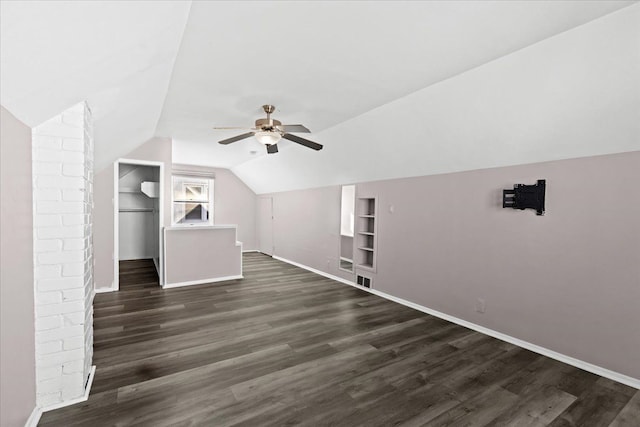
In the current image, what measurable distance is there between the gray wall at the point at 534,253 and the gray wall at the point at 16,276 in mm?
4060

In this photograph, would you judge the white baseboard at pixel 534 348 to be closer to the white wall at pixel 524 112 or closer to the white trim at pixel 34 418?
the white wall at pixel 524 112

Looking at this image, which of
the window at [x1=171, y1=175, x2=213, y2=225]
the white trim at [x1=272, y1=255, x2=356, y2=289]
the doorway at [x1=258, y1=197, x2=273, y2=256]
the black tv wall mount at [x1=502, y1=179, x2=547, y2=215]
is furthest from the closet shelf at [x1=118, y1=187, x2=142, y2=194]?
the black tv wall mount at [x1=502, y1=179, x2=547, y2=215]

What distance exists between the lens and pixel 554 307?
116 inches

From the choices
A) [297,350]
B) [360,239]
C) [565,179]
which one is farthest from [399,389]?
[360,239]

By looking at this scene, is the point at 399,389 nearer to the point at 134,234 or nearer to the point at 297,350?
the point at 297,350

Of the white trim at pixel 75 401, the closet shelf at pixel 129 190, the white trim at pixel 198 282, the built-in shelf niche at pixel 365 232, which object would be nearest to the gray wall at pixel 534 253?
the built-in shelf niche at pixel 365 232

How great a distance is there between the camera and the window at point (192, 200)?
8414 mm

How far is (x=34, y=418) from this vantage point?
1897 mm

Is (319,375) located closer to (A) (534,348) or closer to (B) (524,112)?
(A) (534,348)

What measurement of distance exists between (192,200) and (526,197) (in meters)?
8.04

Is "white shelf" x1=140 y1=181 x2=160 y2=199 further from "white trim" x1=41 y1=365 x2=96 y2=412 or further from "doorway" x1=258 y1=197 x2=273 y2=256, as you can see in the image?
"white trim" x1=41 y1=365 x2=96 y2=412

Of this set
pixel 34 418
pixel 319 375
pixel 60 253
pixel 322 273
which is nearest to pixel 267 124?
pixel 60 253

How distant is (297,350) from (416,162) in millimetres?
2869

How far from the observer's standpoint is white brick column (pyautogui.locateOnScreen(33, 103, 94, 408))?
1.91 metres
